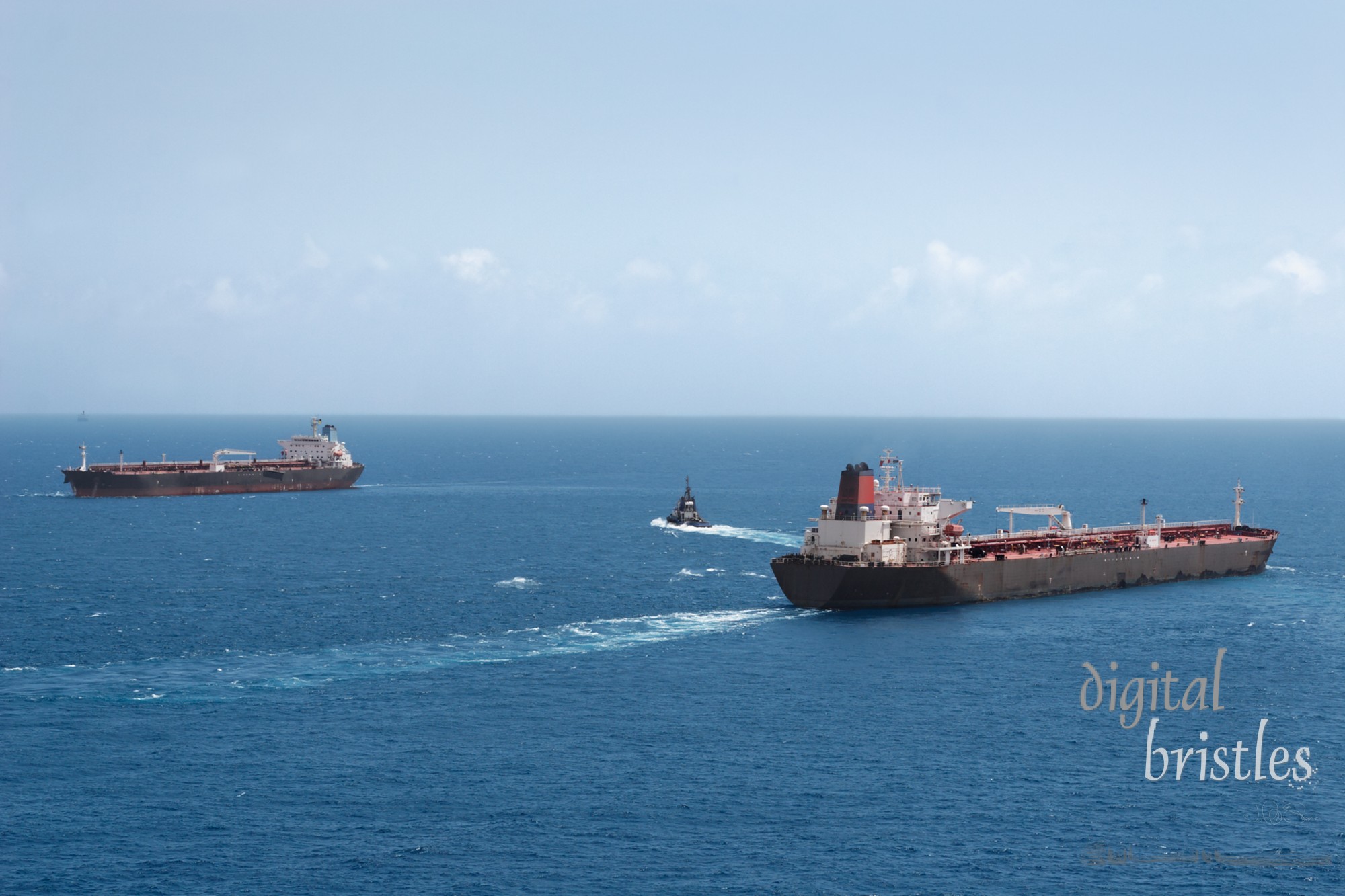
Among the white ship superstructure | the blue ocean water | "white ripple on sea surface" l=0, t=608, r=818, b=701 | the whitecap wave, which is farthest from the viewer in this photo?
the whitecap wave

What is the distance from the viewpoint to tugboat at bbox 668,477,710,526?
511ft

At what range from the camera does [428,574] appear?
115 metres

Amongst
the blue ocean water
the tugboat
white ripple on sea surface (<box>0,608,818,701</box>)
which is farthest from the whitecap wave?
the tugboat

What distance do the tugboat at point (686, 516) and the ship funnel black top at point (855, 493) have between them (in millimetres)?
54282

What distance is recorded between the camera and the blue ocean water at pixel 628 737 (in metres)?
48.2

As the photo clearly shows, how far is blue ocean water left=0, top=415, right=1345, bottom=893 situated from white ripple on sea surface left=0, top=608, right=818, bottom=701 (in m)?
0.33

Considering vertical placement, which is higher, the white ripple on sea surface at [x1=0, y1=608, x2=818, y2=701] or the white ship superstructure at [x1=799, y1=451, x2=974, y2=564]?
the white ship superstructure at [x1=799, y1=451, x2=974, y2=564]

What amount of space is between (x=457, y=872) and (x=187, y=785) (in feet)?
52.4

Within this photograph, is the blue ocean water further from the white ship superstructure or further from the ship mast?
the ship mast

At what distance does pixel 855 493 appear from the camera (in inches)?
4008

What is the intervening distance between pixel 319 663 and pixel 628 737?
2488cm

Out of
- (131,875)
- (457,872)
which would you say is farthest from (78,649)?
(457,872)

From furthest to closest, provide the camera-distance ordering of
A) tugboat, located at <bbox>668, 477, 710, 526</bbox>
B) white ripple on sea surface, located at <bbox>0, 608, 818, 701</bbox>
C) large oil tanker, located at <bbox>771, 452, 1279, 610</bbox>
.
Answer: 1. tugboat, located at <bbox>668, 477, 710, 526</bbox>
2. large oil tanker, located at <bbox>771, 452, 1279, 610</bbox>
3. white ripple on sea surface, located at <bbox>0, 608, 818, 701</bbox>

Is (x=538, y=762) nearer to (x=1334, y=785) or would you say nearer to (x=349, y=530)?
(x=1334, y=785)
